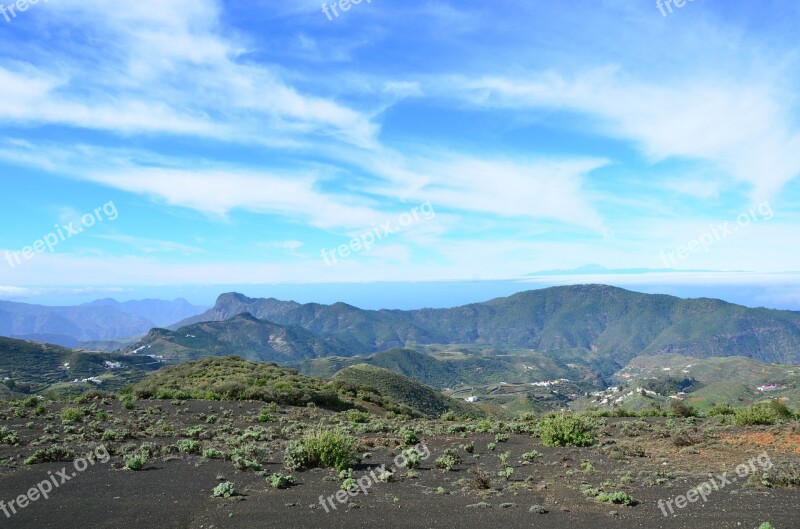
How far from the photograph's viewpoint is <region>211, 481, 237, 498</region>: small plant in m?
11.0

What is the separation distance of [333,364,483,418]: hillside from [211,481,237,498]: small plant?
60.1m

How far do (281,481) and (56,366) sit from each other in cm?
18117

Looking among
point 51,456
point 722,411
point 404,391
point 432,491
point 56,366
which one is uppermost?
point 432,491

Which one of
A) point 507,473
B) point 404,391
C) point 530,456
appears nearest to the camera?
point 507,473

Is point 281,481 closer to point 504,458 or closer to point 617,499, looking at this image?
point 504,458

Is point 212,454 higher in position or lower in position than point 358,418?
higher

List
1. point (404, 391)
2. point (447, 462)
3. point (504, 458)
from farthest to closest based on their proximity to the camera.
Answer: point (404, 391), point (504, 458), point (447, 462)

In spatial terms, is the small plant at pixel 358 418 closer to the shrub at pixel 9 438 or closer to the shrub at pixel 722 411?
the shrub at pixel 9 438

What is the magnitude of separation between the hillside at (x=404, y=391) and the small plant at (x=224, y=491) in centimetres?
6011

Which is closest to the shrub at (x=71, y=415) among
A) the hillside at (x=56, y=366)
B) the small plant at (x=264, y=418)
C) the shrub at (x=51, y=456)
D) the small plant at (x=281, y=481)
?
the shrub at (x=51, y=456)

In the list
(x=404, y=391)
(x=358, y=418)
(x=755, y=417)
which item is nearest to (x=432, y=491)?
(x=358, y=418)

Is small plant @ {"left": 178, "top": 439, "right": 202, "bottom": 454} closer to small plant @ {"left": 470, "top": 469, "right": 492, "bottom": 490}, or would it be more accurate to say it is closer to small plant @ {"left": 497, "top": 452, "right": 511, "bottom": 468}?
small plant @ {"left": 470, "top": 469, "right": 492, "bottom": 490}

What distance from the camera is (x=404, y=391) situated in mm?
79000

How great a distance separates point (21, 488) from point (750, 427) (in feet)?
86.3
